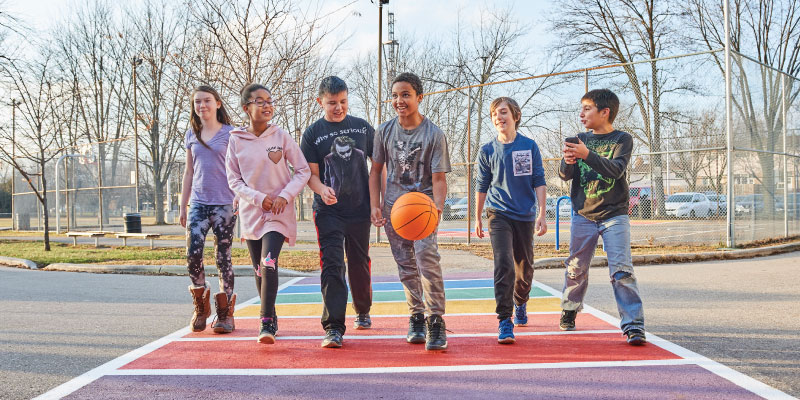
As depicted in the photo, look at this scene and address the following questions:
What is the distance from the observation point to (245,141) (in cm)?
479

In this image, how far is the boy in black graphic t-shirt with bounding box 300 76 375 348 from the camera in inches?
185

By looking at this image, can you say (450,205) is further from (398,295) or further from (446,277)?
(398,295)

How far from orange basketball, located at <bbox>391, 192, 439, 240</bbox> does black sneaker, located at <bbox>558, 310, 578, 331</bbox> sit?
1547 millimetres

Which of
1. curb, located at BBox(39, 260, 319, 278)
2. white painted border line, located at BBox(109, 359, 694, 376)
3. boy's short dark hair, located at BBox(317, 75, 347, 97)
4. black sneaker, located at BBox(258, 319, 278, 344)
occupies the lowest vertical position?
curb, located at BBox(39, 260, 319, 278)

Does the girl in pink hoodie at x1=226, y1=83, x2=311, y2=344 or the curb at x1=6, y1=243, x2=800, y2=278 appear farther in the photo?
the curb at x1=6, y1=243, x2=800, y2=278

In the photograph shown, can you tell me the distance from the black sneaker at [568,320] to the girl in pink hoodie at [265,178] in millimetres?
2457

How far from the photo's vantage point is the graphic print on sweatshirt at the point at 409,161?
4543mm

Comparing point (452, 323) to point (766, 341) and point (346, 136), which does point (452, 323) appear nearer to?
point (346, 136)

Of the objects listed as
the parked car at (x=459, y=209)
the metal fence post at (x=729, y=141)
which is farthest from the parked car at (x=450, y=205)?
the metal fence post at (x=729, y=141)

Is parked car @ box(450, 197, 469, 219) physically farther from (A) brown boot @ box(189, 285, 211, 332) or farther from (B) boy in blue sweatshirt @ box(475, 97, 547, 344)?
(A) brown boot @ box(189, 285, 211, 332)

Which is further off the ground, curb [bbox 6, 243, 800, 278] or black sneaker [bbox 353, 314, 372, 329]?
black sneaker [bbox 353, 314, 372, 329]

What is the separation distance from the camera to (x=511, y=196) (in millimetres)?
4859

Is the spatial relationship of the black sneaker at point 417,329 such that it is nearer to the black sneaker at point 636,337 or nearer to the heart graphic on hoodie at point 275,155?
the black sneaker at point 636,337

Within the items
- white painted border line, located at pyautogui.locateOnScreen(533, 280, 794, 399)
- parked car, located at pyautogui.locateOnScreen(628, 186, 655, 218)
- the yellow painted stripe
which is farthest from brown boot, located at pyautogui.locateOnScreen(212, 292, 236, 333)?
parked car, located at pyautogui.locateOnScreen(628, 186, 655, 218)
